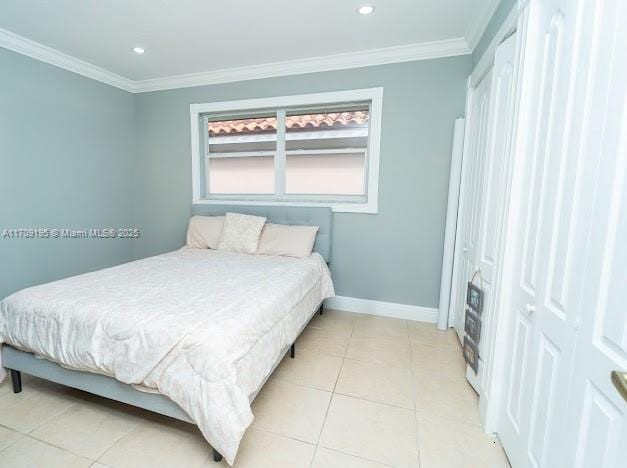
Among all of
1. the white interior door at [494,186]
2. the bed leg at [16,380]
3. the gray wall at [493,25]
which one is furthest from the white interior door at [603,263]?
the bed leg at [16,380]

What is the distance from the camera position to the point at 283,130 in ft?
11.0

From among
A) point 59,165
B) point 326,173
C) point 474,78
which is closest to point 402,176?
point 326,173

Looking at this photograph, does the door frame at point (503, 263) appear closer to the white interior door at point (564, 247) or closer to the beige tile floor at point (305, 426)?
the white interior door at point (564, 247)

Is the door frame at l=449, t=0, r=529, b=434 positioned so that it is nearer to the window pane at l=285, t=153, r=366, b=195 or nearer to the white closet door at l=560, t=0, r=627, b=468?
the white closet door at l=560, t=0, r=627, b=468

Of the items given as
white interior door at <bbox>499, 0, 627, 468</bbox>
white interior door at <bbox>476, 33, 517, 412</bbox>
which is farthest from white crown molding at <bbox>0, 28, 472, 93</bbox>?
white interior door at <bbox>499, 0, 627, 468</bbox>

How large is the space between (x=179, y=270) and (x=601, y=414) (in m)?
2.43

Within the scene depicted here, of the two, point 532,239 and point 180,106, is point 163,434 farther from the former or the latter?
point 180,106

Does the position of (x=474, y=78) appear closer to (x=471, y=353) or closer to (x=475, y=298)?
(x=475, y=298)

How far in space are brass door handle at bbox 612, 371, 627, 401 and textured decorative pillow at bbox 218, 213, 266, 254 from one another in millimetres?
2681

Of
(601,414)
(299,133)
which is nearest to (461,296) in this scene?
(601,414)

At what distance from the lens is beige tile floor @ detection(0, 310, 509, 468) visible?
140 cm

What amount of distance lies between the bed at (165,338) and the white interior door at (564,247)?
1214 millimetres

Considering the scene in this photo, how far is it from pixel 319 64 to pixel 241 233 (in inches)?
76.8

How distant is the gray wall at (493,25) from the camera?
1.79 meters
